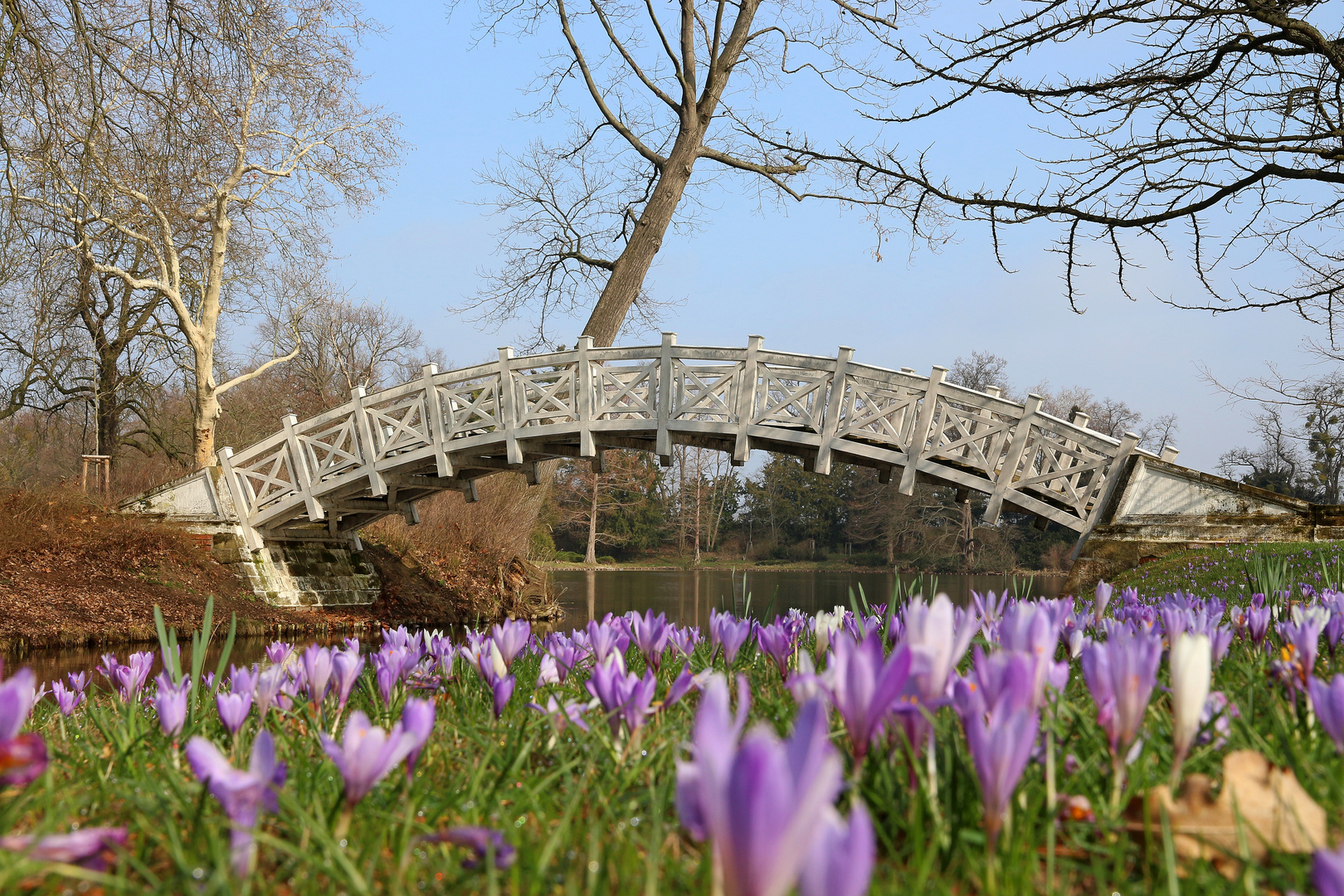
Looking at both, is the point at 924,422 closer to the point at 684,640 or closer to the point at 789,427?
the point at 789,427

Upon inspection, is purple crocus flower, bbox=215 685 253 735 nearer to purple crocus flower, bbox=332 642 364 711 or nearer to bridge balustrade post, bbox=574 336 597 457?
purple crocus flower, bbox=332 642 364 711

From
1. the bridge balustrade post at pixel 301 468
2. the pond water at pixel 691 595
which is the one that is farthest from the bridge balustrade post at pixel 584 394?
the bridge balustrade post at pixel 301 468

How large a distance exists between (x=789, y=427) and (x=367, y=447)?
6480 mm

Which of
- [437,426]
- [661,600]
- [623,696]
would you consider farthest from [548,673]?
[661,600]

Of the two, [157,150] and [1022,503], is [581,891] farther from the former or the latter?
[1022,503]

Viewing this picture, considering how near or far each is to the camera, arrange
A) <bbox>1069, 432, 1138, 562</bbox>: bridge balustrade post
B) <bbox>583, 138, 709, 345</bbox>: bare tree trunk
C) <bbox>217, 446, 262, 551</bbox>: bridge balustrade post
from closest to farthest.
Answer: <bbox>1069, 432, 1138, 562</bbox>: bridge balustrade post < <bbox>583, 138, 709, 345</bbox>: bare tree trunk < <bbox>217, 446, 262, 551</bbox>: bridge balustrade post

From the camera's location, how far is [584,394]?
1230 cm

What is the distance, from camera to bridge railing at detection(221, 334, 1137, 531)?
11828 mm

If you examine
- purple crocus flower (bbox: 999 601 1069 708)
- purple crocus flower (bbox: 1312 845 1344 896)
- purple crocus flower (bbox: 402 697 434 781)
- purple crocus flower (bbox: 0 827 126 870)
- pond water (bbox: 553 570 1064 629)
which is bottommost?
pond water (bbox: 553 570 1064 629)

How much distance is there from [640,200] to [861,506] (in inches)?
1320

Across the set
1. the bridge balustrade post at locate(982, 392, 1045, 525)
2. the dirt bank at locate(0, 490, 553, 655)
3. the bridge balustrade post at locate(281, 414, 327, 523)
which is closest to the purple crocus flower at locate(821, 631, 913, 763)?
the bridge balustrade post at locate(982, 392, 1045, 525)

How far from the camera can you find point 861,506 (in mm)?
45969

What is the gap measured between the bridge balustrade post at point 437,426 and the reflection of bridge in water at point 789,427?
21 mm

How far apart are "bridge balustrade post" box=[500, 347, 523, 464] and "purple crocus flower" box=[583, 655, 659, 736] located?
38.6 feet
